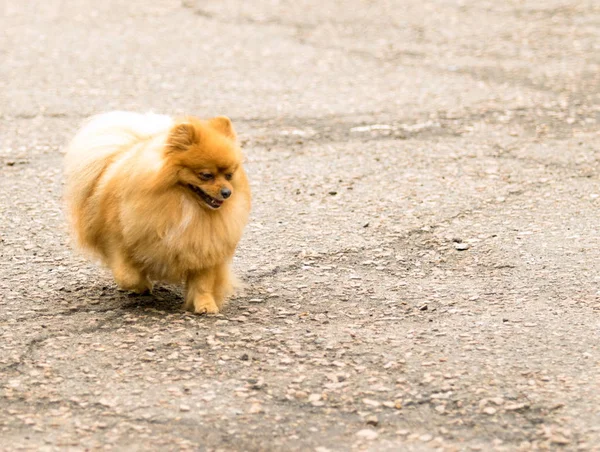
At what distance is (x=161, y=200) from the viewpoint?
487 centimetres

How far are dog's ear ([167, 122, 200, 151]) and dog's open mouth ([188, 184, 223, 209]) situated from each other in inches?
8.2

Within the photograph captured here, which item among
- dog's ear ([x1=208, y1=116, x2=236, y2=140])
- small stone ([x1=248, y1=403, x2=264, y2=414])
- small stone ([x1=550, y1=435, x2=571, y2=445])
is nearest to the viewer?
small stone ([x1=550, y1=435, x2=571, y2=445])

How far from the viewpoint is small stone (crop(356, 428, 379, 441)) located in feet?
12.8

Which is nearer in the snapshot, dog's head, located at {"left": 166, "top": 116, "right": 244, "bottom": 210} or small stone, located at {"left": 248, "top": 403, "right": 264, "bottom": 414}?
small stone, located at {"left": 248, "top": 403, "right": 264, "bottom": 414}

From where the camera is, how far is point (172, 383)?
4.36 m

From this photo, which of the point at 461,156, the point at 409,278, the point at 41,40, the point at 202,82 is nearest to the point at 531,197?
the point at 461,156

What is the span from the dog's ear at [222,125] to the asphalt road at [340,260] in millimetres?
907

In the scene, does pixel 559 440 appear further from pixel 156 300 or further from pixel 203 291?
pixel 156 300

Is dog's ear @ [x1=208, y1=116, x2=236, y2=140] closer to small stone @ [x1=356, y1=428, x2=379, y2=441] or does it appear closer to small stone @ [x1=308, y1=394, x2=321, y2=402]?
small stone @ [x1=308, y1=394, x2=321, y2=402]

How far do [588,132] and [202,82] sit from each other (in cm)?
391

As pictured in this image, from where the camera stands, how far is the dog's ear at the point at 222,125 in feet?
16.4

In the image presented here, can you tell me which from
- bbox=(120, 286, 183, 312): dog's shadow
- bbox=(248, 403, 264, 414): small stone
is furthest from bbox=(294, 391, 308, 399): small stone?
bbox=(120, 286, 183, 312): dog's shadow

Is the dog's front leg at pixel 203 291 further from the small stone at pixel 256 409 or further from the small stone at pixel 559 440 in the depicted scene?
the small stone at pixel 559 440

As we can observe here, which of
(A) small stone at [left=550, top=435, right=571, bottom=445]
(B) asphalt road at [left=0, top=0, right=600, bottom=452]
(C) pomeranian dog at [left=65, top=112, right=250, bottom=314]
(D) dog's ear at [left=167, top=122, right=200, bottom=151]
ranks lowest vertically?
(B) asphalt road at [left=0, top=0, right=600, bottom=452]
